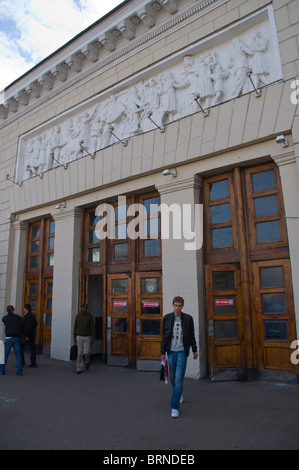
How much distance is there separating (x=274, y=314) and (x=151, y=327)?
125 inches

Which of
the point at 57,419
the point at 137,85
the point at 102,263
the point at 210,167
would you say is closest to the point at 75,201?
the point at 102,263

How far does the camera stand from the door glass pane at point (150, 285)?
8.77 meters

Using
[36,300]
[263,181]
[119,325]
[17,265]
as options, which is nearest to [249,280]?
[263,181]

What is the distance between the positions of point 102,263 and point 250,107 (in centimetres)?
597

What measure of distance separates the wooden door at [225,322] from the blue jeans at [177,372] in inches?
95.8

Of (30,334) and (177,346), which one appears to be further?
(30,334)

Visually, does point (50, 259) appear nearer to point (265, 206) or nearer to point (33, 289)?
point (33, 289)

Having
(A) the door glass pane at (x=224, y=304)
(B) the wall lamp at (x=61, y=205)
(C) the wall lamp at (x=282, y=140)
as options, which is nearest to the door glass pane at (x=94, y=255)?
(B) the wall lamp at (x=61, y=205)

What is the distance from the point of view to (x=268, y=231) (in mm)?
7309

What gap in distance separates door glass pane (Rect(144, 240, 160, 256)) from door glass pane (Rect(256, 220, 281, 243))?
2.75 meters

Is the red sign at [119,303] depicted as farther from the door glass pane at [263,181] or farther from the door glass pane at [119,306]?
the door glass pane at [263,181]

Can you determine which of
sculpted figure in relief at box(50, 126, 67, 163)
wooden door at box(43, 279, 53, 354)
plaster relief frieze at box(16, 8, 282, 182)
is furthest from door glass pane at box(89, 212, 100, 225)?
wooden door at box(43, 279, 53, 354)

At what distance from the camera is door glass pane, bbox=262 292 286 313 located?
686 centimetres

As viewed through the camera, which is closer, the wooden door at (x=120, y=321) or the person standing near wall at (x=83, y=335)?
the person standing near wall at (x=83, y=335)
